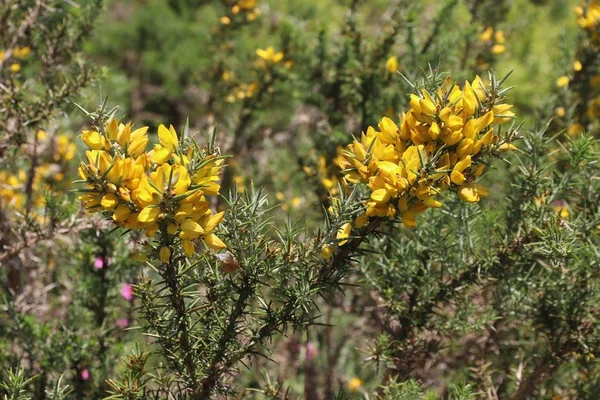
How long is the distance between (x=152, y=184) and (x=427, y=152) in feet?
1.78

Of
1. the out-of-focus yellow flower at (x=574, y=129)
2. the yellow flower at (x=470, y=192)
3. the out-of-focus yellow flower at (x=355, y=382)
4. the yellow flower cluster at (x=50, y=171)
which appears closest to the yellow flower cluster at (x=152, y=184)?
the yellow flower at (x=470, y=192)

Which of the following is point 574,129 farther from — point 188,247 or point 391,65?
point 188,247

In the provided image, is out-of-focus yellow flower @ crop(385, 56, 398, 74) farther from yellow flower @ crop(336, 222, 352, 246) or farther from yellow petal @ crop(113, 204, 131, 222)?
yellow petal @ crop(113, 204, 131, 222)

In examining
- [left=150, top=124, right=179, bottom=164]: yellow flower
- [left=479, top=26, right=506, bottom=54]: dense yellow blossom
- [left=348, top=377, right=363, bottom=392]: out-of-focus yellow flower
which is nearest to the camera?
[left=150, top=124, right=179, bottom=164]: yellow flower

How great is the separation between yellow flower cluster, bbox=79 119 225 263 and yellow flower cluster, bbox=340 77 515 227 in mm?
314

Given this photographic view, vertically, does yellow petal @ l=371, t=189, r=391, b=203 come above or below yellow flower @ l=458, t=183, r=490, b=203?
below

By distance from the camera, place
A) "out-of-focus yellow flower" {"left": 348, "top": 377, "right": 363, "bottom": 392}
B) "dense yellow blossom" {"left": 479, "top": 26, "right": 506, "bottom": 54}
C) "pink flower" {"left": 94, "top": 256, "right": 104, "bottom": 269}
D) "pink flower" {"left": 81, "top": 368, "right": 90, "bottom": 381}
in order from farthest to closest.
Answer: "dense yellow blossom" {"left": 479, "top": 26, "right": 506, "bottom": 54} → "out-of-focus yellow flower" {"left": 348, "top": 377, "right": 363, "bottom": 392} → "pink flower" {"left": 94, "top": 256, "right": 104, "bottom": 269} → "pink flower" {"left": 81, "top": 368, "right": 90, "bottom": 381}

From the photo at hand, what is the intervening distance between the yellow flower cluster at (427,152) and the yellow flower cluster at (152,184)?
31 cm

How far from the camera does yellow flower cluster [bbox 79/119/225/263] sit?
1.05m

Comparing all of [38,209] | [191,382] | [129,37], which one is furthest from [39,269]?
[129,37]

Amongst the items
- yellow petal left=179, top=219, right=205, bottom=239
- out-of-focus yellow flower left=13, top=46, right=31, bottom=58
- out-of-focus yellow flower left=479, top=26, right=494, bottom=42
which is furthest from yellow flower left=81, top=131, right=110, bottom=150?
out-of-focus yellow flower left=479, top=26, right=494, bottom=42

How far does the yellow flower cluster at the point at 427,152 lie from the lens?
1.15 m

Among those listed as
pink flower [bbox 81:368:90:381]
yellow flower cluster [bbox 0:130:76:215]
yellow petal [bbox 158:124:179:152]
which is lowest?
pink flower [bbox 81:368:90:381]

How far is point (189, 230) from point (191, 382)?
41cm
